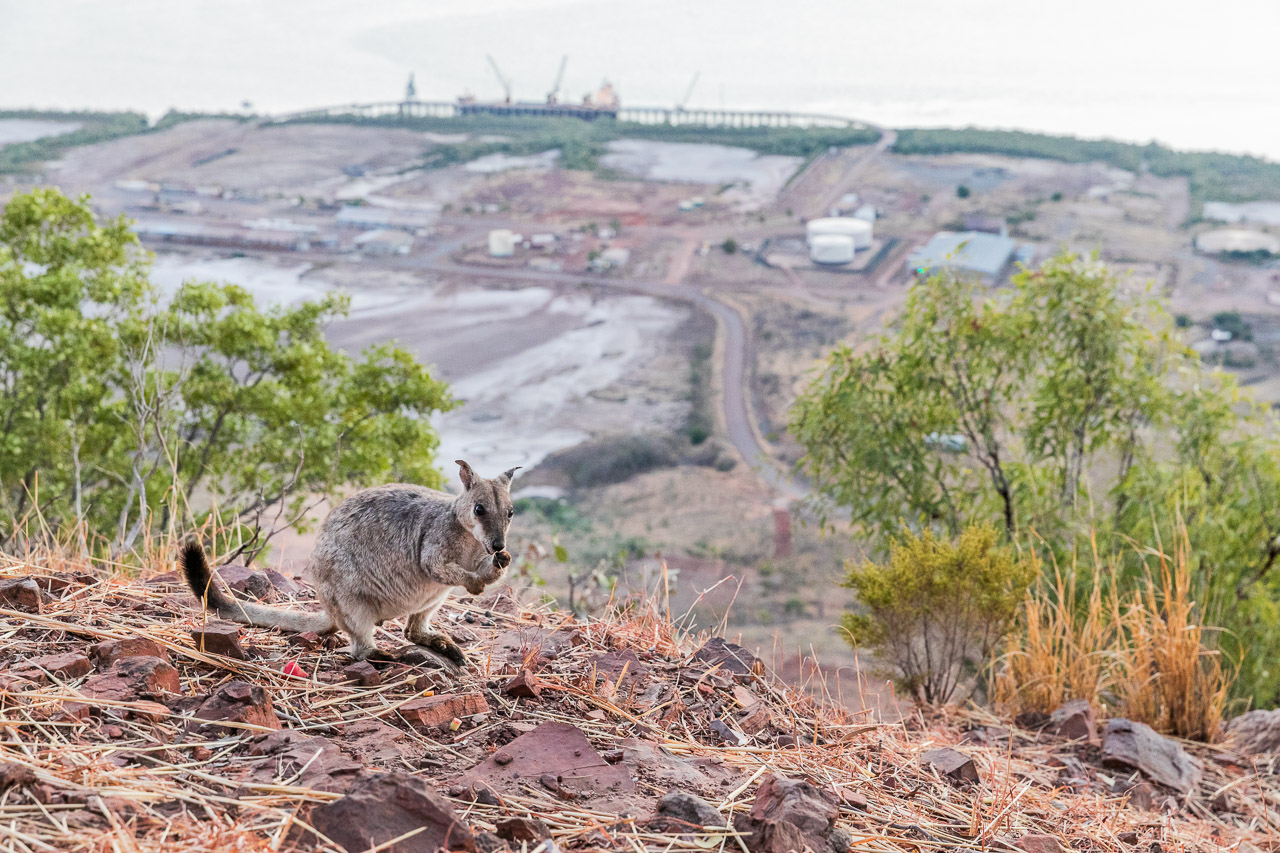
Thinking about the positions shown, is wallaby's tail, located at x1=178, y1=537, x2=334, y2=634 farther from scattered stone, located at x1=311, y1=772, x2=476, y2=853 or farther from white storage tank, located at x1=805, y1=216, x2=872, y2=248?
white storage tank, located at x1=805, y1=216, x2=872, y2=248

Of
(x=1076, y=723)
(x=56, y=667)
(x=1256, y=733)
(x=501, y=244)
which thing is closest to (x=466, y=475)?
(x=56, y=667)

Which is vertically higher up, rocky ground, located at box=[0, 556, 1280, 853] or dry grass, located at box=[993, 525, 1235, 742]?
rocky ground, located at box=[0, 556, 1280, 853]

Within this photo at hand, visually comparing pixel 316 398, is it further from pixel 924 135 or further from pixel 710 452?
pixel 924 135

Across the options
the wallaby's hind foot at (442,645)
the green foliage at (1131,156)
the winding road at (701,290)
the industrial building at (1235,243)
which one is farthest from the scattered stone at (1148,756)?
the green foliage at (1131,156)

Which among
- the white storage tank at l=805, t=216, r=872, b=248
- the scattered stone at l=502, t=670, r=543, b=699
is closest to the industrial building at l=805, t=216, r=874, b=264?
the white storage tank at l=805, t=216, r=872, b=248

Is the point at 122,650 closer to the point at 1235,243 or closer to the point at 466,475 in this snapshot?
the point at 466,475
